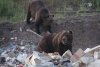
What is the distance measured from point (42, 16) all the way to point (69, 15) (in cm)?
133

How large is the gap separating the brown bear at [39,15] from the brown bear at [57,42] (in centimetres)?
286

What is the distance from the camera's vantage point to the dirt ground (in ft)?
46.8

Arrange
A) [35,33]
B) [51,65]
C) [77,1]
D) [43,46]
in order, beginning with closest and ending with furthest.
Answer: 1. [51,65]
2. [43,46]
3. [35,33]
4. [77,1]

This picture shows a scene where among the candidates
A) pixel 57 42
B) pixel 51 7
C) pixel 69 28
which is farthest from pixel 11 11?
pixel 57 42

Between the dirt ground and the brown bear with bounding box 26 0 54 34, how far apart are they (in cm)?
25

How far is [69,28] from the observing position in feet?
49.4

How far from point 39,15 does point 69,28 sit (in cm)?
131

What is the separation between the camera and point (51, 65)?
919 centimetres

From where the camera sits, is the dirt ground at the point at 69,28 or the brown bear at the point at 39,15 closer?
the dirt ground at the point at 69,28

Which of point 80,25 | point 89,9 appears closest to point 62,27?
point 80,25

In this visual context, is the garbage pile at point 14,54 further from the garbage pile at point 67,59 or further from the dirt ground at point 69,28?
the dirt ground at point 69,28

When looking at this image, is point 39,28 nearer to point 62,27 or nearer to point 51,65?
point 62,27

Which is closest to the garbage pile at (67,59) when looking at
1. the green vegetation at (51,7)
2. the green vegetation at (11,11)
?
the green vegetation at (11,11)

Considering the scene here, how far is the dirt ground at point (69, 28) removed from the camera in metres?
14.3
